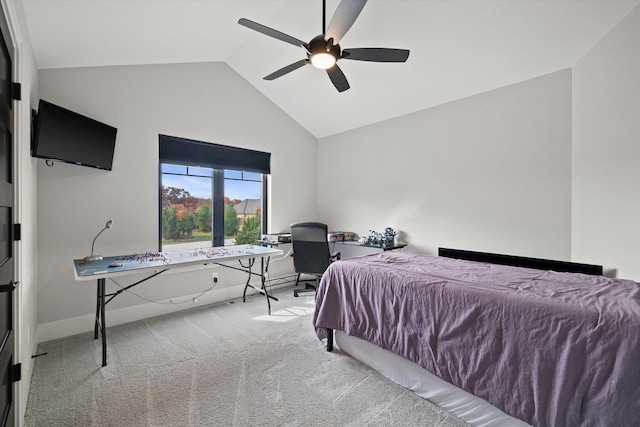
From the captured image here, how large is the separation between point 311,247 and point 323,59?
2.25 meters

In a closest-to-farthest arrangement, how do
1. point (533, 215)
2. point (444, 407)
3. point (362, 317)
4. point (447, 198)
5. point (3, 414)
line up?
point (3, 414), point (444, 407), point (362, 317), point (533, 215), point (447, 198)

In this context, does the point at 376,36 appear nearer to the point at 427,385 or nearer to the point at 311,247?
the point at 311,247

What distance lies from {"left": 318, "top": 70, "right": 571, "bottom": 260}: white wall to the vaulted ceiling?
9.8 inches

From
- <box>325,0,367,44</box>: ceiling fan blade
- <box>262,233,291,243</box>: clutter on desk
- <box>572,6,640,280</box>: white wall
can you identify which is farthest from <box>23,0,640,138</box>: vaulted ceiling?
<box>262,233,291,243</box>: clutter on desk

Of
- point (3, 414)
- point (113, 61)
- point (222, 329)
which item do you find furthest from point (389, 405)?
point (113, 61)

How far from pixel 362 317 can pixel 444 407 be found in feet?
2.34

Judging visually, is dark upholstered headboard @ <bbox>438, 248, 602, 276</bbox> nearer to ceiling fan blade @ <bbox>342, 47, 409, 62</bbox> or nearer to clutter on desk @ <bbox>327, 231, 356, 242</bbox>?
clutter on desk @ <bbox>327, 231, 356, 242</bbox>

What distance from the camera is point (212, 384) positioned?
1970 mm

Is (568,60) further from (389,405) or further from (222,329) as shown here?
(222,329)

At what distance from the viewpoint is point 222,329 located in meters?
2.84

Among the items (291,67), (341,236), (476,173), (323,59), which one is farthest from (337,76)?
(341,236)

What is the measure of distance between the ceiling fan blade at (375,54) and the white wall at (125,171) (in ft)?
7.42

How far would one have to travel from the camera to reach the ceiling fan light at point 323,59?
2.01 m

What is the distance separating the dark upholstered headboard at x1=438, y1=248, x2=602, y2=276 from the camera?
2.41 metres
